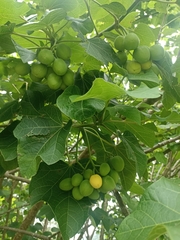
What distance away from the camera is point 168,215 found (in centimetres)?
69

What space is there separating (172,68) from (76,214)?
60 cm

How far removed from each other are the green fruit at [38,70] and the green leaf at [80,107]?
130mm

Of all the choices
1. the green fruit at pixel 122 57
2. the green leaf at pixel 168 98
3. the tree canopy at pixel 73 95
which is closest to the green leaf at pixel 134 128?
the tree canopy at pixel 73 95

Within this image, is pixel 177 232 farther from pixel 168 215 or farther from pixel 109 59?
pixel 109 59

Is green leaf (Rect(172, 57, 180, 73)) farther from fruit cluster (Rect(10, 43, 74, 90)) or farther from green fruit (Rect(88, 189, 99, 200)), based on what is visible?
green fruit (Rect(88, 189, 99, 200))

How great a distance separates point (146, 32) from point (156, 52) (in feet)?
0.64

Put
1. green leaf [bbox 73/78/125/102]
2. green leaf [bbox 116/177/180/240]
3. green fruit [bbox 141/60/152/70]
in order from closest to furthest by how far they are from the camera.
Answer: green leaf [bbox 116/177/180/240] < green leaf [bbox 73/78/125/102] < green fruit [bbox 141/60/152/70]

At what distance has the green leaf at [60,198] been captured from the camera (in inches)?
44.0

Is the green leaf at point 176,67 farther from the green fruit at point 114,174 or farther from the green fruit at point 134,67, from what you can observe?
the green fruit at point 114,174

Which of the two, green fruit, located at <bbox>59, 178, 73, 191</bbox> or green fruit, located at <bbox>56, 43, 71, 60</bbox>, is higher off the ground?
green fruit, located at <bbox>56, 43, 71, 60</bbox>

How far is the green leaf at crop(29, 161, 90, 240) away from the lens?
1118 millimetres

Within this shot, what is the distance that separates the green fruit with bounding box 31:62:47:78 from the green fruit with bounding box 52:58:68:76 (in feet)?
0.13

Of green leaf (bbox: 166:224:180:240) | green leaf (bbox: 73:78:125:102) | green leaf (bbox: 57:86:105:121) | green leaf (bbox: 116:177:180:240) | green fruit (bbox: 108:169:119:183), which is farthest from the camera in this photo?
green fruit (bbox: 108:169:119:183)

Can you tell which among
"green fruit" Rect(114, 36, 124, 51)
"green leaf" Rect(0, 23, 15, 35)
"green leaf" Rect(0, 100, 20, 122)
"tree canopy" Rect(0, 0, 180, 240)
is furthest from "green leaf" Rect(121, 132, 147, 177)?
"green leaf" Rect(0, 23, 15, 35)
